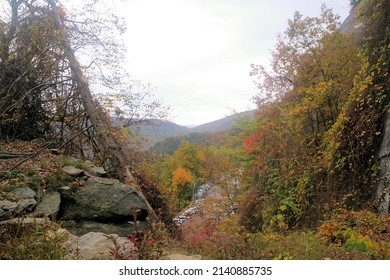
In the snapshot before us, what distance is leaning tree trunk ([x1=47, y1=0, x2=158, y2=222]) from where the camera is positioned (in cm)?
912

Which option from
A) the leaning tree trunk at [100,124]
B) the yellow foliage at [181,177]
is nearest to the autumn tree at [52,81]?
the leaning tree trunk at [100,124]

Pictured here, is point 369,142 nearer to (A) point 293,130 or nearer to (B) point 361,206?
(B) point 361,206

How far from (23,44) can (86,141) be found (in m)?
4.06

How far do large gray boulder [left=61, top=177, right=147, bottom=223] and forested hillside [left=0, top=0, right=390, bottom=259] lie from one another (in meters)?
0.04

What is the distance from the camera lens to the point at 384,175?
7.41m

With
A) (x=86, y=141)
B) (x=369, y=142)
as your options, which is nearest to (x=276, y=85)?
(x=369, y=142)

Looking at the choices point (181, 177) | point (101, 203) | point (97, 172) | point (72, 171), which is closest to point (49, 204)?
point (101, 203)

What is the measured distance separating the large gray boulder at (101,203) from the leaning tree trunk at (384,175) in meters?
5.52

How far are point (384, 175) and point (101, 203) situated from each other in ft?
21.6

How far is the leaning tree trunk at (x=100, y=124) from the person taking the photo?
912 cm

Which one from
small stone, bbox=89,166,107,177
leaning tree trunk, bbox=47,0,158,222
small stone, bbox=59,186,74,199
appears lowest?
small stone, bbox=59,186,74,199

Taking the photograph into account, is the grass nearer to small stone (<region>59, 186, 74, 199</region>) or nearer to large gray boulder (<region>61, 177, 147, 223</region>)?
large gray boulder (<region>61, 177, 147, 223</region>)

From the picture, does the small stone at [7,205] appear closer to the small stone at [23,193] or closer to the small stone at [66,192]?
the small stone at [23,193]

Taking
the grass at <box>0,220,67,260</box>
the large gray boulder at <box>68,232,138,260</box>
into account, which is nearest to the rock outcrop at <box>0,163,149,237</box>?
the large gray boulder at <box>68,232,138,260</box>
